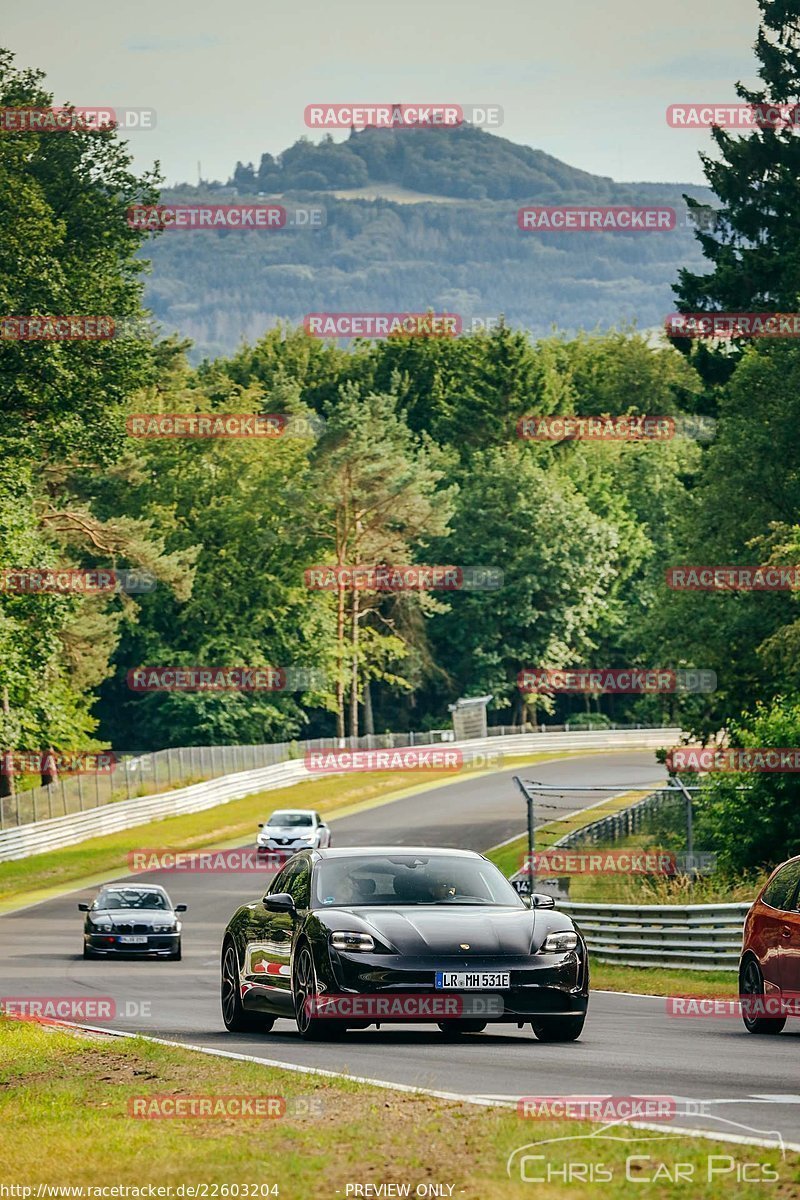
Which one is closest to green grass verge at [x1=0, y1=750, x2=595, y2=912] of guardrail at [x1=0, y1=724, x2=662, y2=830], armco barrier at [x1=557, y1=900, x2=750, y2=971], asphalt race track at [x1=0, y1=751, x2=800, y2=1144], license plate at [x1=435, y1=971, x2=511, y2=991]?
guardrail at [x1=0, y1=724, x2=662, y2=830]

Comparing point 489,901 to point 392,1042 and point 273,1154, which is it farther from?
point 273,1154

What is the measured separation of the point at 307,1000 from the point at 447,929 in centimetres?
122

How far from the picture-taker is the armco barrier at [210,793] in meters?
60.6

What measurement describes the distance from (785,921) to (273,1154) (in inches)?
334

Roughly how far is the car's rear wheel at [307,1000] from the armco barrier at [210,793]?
145 feet

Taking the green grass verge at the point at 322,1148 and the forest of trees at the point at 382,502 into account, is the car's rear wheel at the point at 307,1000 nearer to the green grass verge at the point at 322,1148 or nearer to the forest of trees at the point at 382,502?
the green grass verge at the point at 322,1148

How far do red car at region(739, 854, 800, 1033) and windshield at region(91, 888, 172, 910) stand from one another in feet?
58.9

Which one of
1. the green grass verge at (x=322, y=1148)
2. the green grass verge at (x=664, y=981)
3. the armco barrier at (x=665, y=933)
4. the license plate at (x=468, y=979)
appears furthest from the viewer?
the armco barrier at (x=665, y=933)

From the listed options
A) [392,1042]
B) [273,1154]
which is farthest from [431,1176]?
[392,1042]

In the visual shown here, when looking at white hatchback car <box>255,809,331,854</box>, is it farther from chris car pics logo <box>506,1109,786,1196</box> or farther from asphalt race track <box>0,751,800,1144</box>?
chris car pics logo <box>506,1109,786,1196</box>

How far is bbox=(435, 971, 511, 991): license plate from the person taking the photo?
14414 millimetres

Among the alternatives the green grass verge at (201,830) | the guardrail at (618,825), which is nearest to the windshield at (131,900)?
the guardrail at (618,825)

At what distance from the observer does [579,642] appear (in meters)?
111

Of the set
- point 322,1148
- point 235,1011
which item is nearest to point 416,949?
point 235,1011
